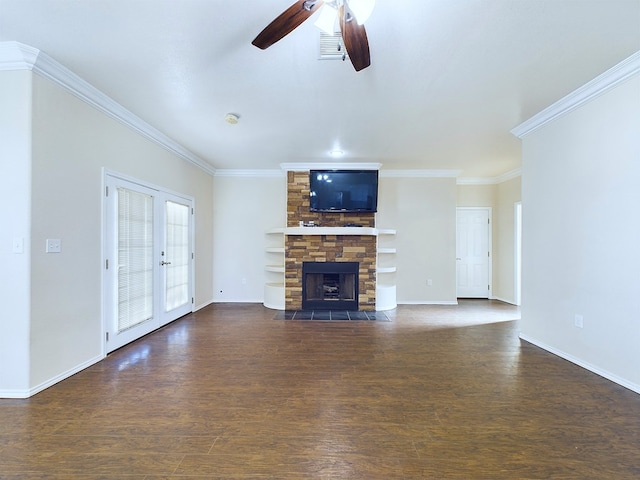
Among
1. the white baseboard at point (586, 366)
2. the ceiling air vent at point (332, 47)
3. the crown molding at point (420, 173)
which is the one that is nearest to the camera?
the ceiling air vent at point (332, 47)

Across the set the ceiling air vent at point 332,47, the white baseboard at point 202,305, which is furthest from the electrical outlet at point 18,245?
the white baseboard at point 202,305

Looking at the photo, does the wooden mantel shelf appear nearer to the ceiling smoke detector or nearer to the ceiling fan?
the ceiling smoke detector

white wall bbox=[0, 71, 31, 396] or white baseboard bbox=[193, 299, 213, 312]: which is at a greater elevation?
white wall bbox=[0, 71, 31, 396]

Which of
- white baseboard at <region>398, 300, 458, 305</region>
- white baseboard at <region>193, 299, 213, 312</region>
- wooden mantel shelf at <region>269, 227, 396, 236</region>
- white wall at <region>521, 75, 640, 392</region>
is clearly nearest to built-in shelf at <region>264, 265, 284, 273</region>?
wooden mantel shelf at <region>269, 227, 396, 236</region>

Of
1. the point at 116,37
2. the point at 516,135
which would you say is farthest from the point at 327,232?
the point at 116,37

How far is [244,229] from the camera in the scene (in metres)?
5.56

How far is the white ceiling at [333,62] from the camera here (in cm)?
175

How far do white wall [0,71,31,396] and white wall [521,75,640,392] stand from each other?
14.9ft

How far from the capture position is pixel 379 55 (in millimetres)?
2139

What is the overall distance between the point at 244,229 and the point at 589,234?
4.80 m

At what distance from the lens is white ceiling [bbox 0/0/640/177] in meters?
1.75

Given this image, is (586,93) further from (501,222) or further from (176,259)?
(176,259)

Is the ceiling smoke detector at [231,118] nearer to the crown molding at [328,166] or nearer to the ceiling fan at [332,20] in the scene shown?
the ceiling fan at [332,20]

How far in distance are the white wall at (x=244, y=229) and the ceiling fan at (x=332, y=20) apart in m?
3.92
